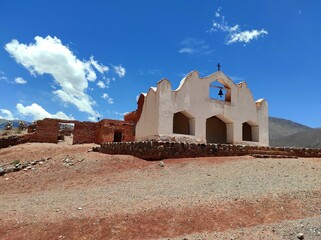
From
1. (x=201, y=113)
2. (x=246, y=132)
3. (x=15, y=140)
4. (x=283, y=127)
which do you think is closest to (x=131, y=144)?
(x=201, y=113)

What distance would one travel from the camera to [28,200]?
1012 cm

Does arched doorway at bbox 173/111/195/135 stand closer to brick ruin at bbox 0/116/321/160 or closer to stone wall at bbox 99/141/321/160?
brick ruin at bbox 0/116/321/160

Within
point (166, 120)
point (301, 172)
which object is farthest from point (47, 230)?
point (166, 120)

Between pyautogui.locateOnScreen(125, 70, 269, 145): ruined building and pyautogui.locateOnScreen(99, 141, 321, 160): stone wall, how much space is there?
2794 mm

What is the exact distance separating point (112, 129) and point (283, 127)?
51.4 m

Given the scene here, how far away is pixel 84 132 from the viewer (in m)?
24.1

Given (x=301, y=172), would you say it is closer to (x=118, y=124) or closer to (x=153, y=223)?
(x=153, y=223)

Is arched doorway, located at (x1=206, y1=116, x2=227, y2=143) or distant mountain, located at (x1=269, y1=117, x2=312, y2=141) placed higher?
distant mountain, located at (x1=269, y1=117, x2=312, y2=141)

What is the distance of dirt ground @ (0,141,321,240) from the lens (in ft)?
22.1

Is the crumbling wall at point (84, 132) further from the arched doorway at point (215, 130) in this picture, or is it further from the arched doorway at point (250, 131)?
the arched doorway at point (250, 131)

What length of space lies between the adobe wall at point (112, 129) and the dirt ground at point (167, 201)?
372 inches

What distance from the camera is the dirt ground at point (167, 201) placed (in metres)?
6.75

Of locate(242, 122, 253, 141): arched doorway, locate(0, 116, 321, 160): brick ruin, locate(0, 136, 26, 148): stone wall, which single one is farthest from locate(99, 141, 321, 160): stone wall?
locate(0, 136, 26, 148): stone wall

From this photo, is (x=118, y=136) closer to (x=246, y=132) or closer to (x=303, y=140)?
(x=246, y=132)
